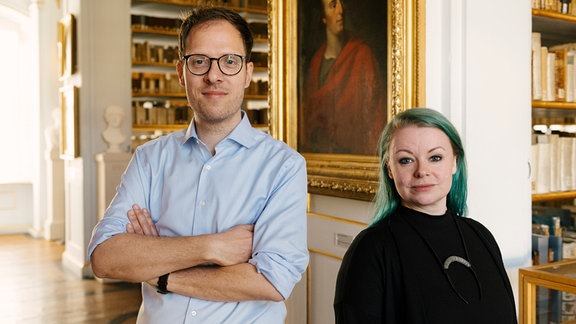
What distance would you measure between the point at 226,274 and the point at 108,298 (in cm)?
427

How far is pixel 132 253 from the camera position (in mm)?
1583

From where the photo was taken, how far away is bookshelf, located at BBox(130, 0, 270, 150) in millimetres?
7543

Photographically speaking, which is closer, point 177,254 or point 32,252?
point 177,254

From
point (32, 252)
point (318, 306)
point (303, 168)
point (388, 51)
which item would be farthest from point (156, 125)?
point (303, 168)

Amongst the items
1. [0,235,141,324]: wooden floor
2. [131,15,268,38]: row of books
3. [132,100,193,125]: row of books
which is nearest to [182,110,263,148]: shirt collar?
[0,235,141,324]: wooden floor

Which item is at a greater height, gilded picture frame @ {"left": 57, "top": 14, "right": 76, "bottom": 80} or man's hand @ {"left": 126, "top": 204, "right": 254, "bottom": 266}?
gilded picture frame @ {"left": 57, "top": 14, "right": 76, "bottom": 80}

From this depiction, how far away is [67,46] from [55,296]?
118 inches

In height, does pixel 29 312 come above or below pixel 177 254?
below

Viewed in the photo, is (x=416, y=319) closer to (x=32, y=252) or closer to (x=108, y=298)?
(x=108, y=298)

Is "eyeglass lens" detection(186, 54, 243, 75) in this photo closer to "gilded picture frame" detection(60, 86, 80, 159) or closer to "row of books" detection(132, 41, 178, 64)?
"gilded picture frame" detection(60, 86, 80, 159)

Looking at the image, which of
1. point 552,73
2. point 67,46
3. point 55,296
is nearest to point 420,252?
point 552,73

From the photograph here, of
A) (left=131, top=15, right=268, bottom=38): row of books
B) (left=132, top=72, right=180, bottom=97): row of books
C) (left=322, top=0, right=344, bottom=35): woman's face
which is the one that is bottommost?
(left=322, top=0, right=344, bottom=35): woman's face

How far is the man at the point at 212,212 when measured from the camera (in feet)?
5.08

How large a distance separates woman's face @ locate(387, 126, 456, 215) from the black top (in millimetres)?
74
